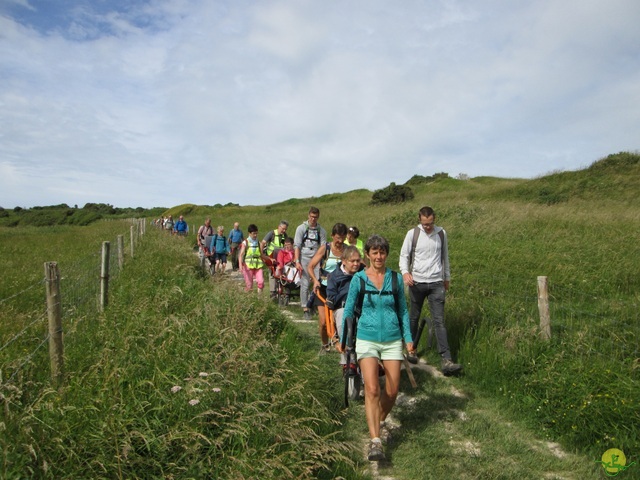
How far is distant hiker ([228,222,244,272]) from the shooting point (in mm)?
13750

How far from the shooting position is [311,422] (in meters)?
3.86

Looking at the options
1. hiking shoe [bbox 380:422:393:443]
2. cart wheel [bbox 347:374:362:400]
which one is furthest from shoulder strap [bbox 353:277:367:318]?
hiking shoe [bbox 380:422:393:443]

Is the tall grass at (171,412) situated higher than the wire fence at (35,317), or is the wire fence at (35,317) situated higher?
the wire fence at (35,317)

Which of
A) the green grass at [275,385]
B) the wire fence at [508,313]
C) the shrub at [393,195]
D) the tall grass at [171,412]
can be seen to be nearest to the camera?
the tall grass at [171,412]

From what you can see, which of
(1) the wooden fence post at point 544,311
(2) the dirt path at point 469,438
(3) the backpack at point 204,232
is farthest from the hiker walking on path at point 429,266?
(3) the backpack at point 204,232

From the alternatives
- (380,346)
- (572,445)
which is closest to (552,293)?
(572,445)

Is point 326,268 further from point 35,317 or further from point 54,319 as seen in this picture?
point 35,317

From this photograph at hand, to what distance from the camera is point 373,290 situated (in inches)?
163

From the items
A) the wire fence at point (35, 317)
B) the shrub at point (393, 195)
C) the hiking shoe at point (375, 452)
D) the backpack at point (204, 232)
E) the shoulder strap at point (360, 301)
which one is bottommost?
the hiking shoe at point (375, 452)

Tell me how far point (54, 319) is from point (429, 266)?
14.1 ft

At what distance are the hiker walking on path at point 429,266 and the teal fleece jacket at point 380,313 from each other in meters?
1.74

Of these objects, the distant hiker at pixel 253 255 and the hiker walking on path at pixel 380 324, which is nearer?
the hiker walking on path at pixel 380 324

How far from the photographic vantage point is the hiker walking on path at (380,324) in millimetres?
3990

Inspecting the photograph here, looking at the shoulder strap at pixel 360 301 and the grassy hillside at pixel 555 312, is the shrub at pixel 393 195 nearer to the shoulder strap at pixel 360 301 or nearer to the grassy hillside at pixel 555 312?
the grassy hillside at pixel 555 312
